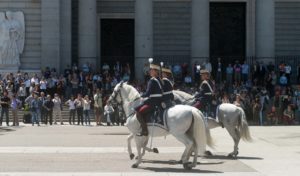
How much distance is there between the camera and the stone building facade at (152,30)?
5062 cm

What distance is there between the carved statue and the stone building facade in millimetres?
550

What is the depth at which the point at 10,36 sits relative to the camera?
50438 millimetres

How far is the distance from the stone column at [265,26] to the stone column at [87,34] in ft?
39.9

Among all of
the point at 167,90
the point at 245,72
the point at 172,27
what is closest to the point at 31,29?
the point at 172,27

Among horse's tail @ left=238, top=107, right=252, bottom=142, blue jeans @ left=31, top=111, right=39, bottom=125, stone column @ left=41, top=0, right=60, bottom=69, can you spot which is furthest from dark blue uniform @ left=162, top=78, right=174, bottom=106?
stone column @ left=41, top=0, right=60, bottom=69

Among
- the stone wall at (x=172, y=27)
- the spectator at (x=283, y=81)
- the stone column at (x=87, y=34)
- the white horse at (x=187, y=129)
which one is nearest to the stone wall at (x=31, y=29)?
the stone column at (x=87, y=34)

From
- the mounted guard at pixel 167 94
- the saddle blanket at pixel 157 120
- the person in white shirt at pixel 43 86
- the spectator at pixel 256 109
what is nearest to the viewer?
the saddle blanket at pixel 157 120

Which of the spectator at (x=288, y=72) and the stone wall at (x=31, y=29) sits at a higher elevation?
the stone wall at (x=31, y=29)

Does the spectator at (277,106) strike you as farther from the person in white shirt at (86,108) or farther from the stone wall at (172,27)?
the stone wall at (172,27)

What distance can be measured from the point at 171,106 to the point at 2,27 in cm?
3332

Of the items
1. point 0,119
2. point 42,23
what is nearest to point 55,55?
point 42,23

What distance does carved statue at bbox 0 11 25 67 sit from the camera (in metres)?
50.4

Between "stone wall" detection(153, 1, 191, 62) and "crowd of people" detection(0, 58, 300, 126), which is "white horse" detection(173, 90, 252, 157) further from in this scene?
"stone wall" detection(153, 1, 191, 62)

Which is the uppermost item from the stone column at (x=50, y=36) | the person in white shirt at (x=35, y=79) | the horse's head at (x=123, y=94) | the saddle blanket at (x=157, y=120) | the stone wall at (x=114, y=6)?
the stone wall at (x=114, y=6)
